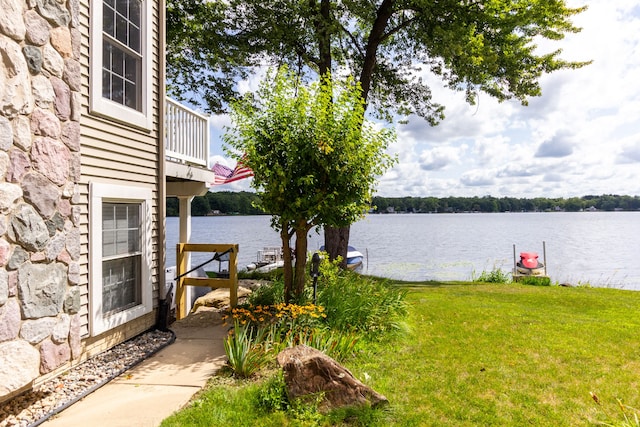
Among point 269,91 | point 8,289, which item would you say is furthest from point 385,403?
point 269,91

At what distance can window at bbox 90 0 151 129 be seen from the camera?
5.06 meters

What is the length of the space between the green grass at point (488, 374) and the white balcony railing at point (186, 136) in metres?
4.61

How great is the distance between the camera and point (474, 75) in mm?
12438

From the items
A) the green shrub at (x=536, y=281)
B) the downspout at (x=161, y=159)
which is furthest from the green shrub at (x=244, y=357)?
the green shrub at (x=536, y=281)

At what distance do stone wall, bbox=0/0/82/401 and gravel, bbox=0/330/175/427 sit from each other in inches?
12.7

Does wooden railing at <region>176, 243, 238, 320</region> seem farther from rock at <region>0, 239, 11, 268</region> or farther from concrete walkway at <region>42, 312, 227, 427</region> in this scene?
rock at <region>0, 239, 11, 268</region>


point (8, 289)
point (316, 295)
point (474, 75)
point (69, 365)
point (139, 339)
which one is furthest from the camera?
point (474, 75)

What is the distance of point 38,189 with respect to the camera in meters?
3.71

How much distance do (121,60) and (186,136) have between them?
2142 millimetres

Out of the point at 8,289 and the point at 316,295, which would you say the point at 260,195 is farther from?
the point at 8,289

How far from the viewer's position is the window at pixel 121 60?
5062 mm

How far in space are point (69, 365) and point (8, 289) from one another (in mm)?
1679

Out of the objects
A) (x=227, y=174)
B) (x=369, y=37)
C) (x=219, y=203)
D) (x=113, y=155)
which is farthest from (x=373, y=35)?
(x=219, y=203)

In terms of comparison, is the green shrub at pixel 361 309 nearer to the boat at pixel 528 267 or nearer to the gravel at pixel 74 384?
the gravel at pixel 74 384
